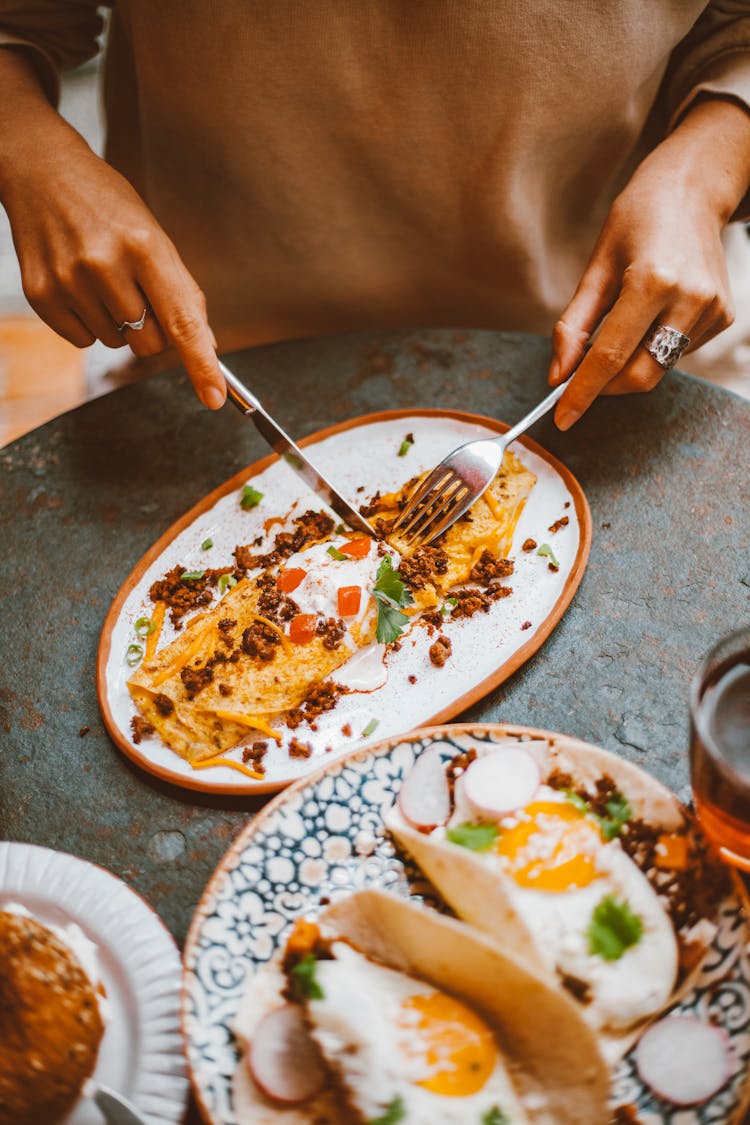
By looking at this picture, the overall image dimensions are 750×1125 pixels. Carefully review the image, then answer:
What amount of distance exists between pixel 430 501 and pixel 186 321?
72 cm

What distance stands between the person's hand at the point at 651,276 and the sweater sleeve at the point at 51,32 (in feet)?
5.20

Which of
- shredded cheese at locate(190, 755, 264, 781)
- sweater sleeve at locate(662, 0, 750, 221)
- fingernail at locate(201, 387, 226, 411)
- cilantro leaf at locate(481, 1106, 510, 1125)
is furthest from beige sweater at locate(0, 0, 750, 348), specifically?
cilantro leaf at locate(481, 1106, 510, 1125)

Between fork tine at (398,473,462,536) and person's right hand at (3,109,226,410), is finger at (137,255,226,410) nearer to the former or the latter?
person's right hand at (3,109,226,410)

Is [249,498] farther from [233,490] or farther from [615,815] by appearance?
[615,815]

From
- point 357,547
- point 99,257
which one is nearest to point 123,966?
point 357,547

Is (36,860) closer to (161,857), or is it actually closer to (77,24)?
(161,857)

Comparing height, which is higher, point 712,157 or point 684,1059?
point 712,157

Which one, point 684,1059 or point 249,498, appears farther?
point 249,498

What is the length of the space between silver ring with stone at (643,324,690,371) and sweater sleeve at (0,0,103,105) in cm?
178

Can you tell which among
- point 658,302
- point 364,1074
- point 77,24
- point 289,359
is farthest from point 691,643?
point 77,24

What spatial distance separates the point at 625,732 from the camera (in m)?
1.76

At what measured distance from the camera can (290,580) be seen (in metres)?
2.07

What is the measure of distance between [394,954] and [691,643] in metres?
0.92

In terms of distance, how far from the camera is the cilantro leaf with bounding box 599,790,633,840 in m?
1.43
